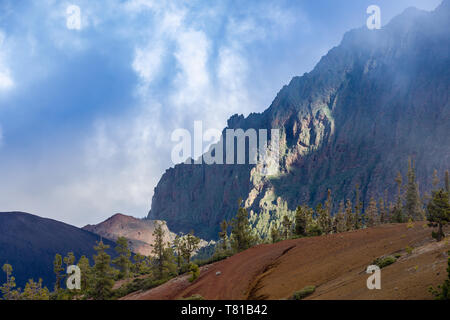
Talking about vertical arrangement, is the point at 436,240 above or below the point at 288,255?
above

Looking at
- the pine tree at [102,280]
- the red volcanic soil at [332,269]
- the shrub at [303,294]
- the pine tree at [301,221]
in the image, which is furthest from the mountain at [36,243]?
the shrub at [303,294]

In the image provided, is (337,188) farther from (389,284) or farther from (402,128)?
(389,284)

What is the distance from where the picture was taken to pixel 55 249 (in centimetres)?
16125

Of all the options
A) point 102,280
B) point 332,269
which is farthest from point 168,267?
point 332,269

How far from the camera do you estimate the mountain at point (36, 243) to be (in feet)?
463

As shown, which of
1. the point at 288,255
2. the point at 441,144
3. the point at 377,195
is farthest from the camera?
the point at 377,195

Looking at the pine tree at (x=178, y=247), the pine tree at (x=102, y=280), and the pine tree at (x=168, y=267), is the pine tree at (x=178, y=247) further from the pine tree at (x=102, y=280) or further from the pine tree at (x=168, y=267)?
the pine tree at (x=102, y=280)

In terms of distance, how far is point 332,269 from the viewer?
24703 mm

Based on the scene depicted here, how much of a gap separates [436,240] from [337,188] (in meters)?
171

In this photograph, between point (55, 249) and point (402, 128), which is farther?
point (402, 128)

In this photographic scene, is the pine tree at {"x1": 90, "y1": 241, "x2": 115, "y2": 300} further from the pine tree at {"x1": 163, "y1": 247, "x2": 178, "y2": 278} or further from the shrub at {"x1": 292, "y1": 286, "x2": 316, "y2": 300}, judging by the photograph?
the shrub at {"x1": 292, "y1": 286, "x2": 316, "y2": 300}

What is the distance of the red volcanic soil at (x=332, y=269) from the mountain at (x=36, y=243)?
392ft

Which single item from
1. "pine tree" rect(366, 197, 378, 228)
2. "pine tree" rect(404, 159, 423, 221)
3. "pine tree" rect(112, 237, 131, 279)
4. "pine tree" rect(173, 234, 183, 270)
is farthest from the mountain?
"pine tree" rect(404, 159, 423, 221)
